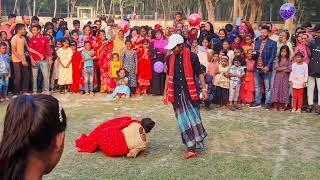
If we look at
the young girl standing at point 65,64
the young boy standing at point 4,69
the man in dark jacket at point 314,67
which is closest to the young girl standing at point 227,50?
the man in dark jacket at point 314,67

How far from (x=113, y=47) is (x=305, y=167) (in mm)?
6386

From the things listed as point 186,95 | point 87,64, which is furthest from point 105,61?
point 186,95

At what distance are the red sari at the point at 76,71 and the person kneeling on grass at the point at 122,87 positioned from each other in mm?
921

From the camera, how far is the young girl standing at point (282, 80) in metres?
9.22

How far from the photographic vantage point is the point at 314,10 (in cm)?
4175

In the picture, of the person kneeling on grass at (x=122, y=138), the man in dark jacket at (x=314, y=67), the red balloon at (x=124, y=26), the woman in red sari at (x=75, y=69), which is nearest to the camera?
the person kneeling on grass at (x=122, y=138)

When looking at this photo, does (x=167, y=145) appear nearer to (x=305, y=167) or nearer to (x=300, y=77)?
(x=305, y=167)

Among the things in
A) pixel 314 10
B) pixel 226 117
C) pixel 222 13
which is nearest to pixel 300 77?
pixel 226 117

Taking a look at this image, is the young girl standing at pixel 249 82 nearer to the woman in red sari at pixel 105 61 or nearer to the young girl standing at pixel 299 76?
the young girl standing at pixel 299 76

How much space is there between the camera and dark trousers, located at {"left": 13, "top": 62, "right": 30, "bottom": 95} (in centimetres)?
1017

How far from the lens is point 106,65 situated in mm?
10992

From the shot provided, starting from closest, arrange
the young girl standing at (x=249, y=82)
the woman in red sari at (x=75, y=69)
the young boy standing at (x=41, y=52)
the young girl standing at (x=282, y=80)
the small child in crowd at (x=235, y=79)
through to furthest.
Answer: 1. the young girl standing at (x=282, y=80)
2. the small child in crowd at (x=235, y=79)
3. the young girl standing at (x=249, y=82)
4. the young boy standing at (x=41, y=52)
5. the woman in red sari at (x=75, y=69)

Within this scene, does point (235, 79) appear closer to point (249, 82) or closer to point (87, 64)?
point (249, 82)

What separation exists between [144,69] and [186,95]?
507 cm
